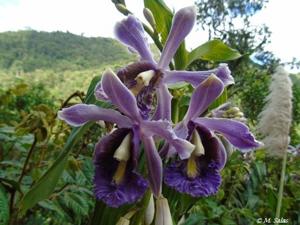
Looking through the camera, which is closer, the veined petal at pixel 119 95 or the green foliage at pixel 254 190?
the veined petal at pixel 119 95

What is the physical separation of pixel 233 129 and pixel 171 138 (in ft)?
0.34

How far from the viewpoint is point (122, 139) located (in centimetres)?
61

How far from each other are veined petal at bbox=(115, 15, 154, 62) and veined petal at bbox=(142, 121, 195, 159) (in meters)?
0.13

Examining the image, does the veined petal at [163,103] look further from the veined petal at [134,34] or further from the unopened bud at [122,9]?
the unopened bud at [122,9]

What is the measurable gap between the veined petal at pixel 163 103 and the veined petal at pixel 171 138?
51 mm

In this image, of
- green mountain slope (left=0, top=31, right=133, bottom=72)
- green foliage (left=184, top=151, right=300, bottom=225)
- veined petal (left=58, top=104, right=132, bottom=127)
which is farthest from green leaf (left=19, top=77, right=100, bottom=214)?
green mountain slope (left=0, top=31, right=133, bottom=72)

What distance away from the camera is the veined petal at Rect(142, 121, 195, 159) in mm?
568

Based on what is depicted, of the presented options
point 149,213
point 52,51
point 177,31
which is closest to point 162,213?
point 149,213

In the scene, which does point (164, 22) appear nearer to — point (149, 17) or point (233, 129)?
point (149, 17)

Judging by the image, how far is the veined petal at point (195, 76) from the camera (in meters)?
0.65

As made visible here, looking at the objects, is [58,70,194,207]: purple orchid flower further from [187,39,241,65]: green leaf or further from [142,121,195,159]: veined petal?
[187,39,241,65]: green leaf

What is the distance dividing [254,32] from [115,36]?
28.1 ft

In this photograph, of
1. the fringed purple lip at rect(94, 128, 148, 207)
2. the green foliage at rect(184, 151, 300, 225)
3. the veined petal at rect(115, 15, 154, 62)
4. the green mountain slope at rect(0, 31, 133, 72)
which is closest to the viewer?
the fringed purple lip at rect(94, 128, 148, 207)

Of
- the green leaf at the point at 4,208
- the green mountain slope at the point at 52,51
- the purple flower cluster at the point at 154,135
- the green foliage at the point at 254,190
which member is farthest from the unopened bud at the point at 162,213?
the green mountain slope at the point at 52,51
